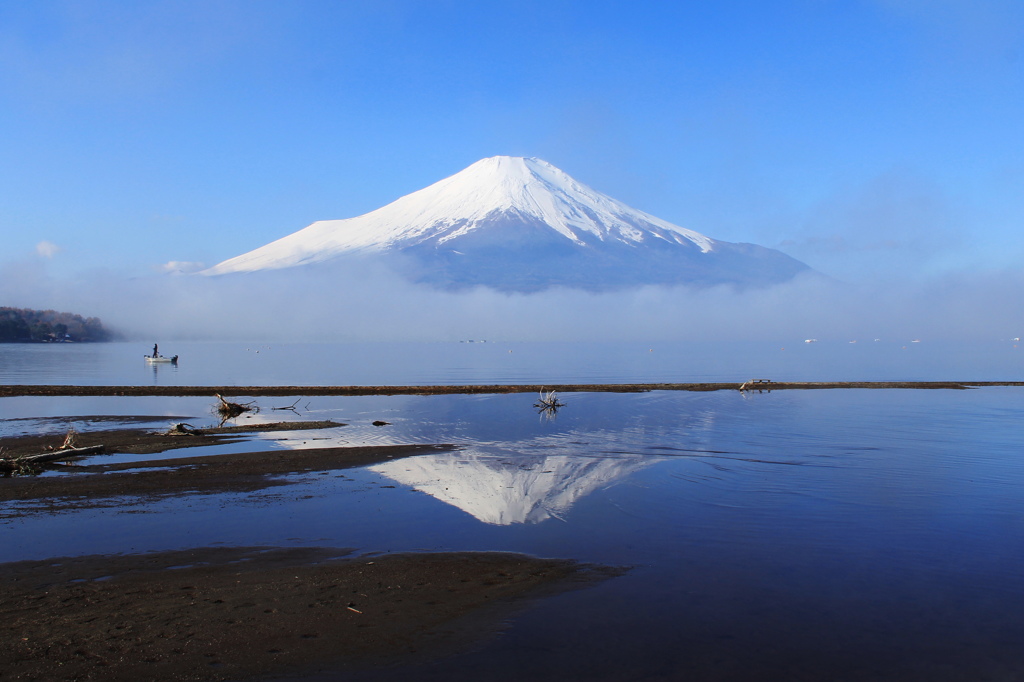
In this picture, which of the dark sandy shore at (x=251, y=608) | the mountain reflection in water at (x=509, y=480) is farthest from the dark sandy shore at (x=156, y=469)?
the dark sandy shore at (x=251, y=608)

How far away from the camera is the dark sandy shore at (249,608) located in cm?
661

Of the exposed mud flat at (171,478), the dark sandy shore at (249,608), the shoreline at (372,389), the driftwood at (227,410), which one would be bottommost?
the dark sandy shore at (249,608)

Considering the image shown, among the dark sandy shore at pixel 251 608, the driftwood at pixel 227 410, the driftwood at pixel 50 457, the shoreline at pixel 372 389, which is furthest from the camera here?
the shoreline at pixel 372 389

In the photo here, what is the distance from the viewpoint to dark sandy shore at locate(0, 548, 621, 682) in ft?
21.7

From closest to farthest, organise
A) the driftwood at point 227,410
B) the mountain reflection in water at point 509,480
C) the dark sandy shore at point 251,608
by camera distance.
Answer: the dark sandy shore at point 251,608 < the mountain reflection in water at point 509,480 < the driftwood at point 227,410

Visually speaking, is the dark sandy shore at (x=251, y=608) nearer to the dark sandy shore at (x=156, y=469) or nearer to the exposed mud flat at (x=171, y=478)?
the exposed mud flat at (x=171, y=478)

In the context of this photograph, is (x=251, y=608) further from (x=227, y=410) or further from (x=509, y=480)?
(x=227, y=410)

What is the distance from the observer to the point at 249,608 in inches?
310

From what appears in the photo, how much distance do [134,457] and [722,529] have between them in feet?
49.1

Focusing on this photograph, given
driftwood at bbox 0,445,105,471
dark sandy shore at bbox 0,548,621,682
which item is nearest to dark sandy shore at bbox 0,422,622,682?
dark sandy shore at bbox 0,548,621,682

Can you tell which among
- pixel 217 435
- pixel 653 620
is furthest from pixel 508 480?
pixel 217 435

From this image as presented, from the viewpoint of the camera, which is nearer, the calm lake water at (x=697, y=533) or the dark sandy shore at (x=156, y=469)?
the calm lake water at (x=697, y=533)

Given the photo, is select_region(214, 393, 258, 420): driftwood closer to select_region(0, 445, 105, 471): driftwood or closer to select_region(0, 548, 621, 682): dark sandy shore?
select_region(0, 445, 105, 471): driftwood

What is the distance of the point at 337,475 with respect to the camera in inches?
648
